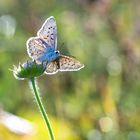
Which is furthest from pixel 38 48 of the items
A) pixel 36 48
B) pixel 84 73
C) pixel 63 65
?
pixel 84 73

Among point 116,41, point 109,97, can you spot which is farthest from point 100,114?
point 116,41

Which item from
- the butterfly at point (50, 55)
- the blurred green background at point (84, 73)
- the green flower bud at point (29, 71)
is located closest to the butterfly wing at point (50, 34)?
the butterfly at point (50, 55)

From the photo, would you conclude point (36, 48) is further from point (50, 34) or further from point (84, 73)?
point (84, 73)

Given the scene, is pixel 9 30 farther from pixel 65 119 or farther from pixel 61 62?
pixel 61 62

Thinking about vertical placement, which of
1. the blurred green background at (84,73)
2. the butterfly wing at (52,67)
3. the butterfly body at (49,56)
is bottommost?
the blurred green background at (84,73)

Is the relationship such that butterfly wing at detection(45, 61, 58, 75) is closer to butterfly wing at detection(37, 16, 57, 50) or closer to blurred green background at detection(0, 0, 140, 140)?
butterfly wing at detection(37, 16, 57, 50)

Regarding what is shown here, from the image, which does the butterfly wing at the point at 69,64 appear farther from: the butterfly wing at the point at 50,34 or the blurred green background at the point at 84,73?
the blurred green background at the point at 84,73

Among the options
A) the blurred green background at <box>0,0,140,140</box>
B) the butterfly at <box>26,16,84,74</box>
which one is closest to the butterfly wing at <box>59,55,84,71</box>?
the butterfly at <box>26,16,84,74</box>
